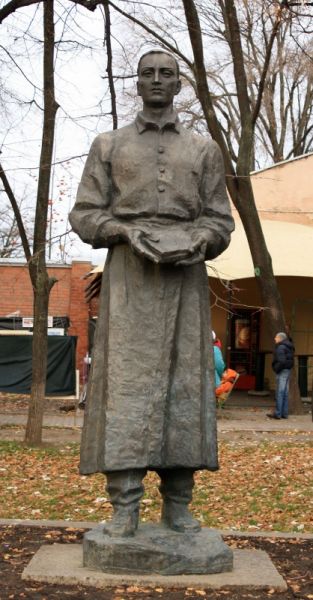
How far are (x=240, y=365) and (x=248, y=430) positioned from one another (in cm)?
982

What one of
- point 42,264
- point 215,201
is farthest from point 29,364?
point 215,201

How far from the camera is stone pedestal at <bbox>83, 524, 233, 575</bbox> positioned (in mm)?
5316

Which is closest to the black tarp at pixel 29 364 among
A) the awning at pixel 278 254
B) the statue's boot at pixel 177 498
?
the awning at pixel 278 254

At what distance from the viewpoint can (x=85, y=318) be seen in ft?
94.8

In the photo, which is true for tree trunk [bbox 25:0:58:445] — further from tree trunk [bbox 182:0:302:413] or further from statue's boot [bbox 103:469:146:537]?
statue's boot [bbox 103:469:146:537]

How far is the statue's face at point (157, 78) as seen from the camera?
5.50 m

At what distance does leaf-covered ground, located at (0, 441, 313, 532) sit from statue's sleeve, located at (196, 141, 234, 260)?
3.46 metres

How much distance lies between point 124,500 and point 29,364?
732 inches

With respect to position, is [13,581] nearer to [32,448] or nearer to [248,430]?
[32,448]

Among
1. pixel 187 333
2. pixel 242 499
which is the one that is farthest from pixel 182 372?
pixel 242 499

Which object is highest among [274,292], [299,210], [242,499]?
[299,210]

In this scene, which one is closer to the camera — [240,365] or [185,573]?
[185,573]

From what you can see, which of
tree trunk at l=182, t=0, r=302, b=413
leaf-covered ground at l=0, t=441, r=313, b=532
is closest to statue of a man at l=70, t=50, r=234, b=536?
leaf-covered ground at l=0, t=441, r=313, b=532

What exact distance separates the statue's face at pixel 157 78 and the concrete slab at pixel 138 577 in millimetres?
2664
